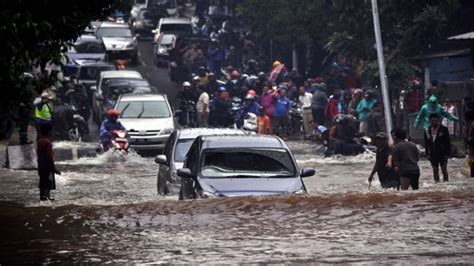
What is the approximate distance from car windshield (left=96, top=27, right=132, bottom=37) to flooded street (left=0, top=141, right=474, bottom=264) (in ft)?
123

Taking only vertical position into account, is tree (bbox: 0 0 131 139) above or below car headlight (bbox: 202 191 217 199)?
above

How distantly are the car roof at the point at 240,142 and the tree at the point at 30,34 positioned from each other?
4.00m

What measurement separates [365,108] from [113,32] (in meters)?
26.0

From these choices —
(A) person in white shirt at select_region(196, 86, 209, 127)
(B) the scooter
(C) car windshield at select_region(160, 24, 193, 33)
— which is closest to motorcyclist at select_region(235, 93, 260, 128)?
(A) person in white shirt at select_region(196, 86, 209, 127)

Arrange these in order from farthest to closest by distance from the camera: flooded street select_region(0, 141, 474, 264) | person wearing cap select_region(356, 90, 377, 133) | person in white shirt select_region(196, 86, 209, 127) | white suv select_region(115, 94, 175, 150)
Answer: person in white shirt select_region(196, 86, 209, 127)
person wearing cap select_region(356, 90, 377, 133)
white suv select_region(115, 94, 175, 150)
flooded street select_region(0, 141, 474, 264)

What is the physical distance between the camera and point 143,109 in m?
35.2

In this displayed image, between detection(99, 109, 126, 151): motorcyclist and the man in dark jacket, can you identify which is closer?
the man in dark jacket

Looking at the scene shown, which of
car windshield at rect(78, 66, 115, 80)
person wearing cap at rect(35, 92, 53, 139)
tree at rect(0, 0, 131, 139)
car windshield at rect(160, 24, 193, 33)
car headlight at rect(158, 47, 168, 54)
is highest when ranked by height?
car windshield at rect(160, 24, 193, 33)

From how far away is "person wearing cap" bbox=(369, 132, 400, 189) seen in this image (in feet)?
69.0

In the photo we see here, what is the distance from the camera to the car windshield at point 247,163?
18422 mm

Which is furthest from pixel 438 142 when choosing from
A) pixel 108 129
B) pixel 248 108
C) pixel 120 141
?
pixel 248 108

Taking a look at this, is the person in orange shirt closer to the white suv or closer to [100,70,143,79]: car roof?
the white suv

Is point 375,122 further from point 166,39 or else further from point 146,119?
point 166,39

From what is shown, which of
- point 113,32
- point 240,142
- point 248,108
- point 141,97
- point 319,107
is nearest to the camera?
Result: point 240,142
